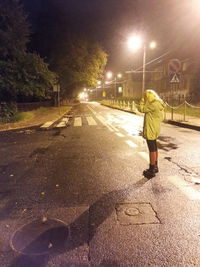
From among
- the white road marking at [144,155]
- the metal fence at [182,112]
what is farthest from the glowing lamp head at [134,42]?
the white road marking at [144,155]

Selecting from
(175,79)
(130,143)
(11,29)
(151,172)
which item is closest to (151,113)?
(151,172)

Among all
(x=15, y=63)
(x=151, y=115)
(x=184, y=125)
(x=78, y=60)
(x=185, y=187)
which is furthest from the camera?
(x=78, y=60)

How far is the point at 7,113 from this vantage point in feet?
57.8

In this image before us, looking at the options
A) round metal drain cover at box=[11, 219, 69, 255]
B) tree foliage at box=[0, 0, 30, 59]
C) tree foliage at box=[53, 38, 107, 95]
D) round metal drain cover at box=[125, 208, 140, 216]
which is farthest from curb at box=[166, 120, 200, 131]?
tree foliage at box=[53, 38, 107, 95]

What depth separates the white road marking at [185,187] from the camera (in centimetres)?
418

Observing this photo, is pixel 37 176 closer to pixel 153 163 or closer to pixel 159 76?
pixel 153 163

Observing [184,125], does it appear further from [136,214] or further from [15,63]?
[15,63]

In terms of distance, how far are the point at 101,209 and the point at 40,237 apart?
1059 mm

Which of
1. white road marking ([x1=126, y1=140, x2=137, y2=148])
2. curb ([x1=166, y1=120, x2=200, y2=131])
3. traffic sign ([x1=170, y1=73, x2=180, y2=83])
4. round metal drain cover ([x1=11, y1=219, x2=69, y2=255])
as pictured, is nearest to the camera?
round metal drain cover ([x1=11, y1=219, x2=69, y2=255])

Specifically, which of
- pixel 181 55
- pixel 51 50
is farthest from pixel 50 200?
pixel 181 55

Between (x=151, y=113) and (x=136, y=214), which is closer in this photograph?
(x=136, y=214)

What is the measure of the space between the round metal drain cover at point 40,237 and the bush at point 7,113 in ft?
48.7

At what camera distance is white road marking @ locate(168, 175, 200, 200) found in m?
4.18

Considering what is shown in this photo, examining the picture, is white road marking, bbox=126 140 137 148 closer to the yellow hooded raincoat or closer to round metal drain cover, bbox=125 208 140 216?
the yellow hooded raincoat
